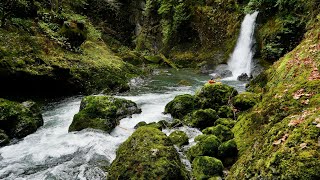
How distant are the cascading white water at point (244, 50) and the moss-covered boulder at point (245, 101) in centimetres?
1046

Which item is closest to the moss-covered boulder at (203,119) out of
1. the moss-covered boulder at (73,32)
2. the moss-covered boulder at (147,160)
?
the moss-covered boulder at (147,160)

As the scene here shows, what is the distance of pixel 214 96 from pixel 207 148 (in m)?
4.07

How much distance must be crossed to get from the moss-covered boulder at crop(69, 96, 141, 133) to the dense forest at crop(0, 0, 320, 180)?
0.03 metres

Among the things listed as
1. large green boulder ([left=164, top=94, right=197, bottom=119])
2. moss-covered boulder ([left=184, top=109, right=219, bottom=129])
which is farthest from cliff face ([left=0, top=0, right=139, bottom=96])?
moss-covered boulder ([left=184, top=109, right=219, bottom=129])

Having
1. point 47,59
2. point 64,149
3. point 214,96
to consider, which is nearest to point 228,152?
point 64,149

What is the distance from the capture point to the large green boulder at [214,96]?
31.7 feet

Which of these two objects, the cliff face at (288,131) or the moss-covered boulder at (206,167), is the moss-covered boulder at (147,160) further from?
the cliff face at (288,131)

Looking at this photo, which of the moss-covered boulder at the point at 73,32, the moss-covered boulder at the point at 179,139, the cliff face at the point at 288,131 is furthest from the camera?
the moss-covered boulder at the point at 73,32

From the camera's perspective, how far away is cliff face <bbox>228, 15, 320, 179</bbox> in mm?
3656

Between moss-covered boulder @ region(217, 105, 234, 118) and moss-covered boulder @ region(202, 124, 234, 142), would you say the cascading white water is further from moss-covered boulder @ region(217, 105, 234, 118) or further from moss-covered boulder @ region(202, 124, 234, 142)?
moss-covered boulder @ region(202, 124, 234, 142)

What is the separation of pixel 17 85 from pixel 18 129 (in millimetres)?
3494

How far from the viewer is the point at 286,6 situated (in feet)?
53.6

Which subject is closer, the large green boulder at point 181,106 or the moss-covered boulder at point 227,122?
the moss-covered boulder at point 227,122

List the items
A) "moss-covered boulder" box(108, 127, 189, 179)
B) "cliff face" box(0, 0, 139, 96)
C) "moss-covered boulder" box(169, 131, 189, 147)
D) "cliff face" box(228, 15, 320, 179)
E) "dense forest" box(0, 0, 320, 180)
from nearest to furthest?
"cliff face" box(228, 15, 320, 179)
"dense forest" box(0, 0, 320, 180)
"moss-covered boulder" box(108, 127, 189, 179)
"moss-covered boulder" box(169, 131, 189, 147)
"cliff face" box(0, 0, 139, 96)
